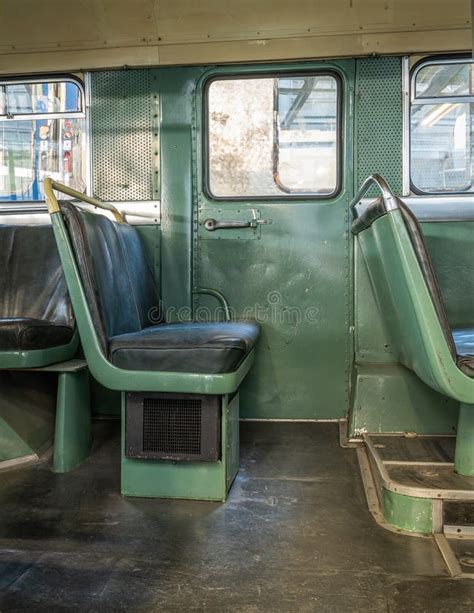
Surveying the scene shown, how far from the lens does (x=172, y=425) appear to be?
2182 mm

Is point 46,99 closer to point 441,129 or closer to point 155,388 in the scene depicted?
point 155,388

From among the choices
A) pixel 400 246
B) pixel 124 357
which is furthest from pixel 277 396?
pixel 400 246

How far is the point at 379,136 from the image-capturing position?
3053 millimetres

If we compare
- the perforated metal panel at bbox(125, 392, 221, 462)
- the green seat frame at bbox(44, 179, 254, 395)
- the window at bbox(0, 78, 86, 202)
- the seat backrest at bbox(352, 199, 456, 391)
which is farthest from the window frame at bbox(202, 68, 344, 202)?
the perforated metal panel at bbox(125, 392, 221, 462)

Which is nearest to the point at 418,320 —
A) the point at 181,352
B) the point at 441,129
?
the point at 181,352

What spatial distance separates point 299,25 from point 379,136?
2.46ft

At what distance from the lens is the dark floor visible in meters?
1.50

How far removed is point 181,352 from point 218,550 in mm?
700

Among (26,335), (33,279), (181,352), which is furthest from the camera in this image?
(33,279)

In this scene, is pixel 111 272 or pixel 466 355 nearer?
pixel 466 355

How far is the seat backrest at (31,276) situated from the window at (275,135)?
1062 mm

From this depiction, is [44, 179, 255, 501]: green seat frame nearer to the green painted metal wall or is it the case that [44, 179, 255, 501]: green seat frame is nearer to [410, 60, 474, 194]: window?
the green painted metal wall

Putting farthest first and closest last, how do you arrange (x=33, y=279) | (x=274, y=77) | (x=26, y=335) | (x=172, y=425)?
(x=274, y=77)
(x=33, y=279)
(x=26, y=335)
(x=172, y=425)

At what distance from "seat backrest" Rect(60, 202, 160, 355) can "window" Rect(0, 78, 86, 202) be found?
637 millimetres
